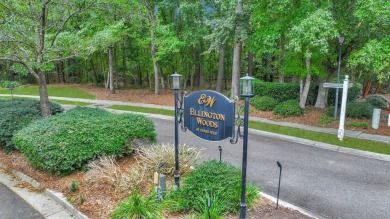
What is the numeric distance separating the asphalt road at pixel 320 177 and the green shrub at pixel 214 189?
1.50 metres

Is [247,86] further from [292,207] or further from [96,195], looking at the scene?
[96,195]

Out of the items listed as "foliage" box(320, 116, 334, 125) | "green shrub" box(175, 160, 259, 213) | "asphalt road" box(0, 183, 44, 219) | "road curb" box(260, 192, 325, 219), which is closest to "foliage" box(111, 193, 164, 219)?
"green shrub" box(175, 160, 259, 213)

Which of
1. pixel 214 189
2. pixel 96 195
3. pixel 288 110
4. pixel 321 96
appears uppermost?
pixel 321 96

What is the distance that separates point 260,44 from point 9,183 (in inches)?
428

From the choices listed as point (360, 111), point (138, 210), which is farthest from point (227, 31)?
point (138, 210)

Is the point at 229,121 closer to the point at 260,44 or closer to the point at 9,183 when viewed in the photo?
the point at 9,183

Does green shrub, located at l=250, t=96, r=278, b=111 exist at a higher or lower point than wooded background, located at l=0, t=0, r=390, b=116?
lower

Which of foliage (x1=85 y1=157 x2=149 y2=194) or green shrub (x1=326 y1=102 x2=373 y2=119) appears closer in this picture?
foliage (x1=85 y1=157 x2=149 y2=194)

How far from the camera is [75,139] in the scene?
20.8 feet

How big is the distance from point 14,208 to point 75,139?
1.77 m

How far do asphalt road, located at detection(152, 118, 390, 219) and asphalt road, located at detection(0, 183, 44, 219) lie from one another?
4.74 m

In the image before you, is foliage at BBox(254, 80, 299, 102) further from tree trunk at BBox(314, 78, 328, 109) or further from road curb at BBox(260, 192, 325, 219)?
road curb at BBox(260, 192, 325, 219)

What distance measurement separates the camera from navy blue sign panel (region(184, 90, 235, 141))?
4.63 m

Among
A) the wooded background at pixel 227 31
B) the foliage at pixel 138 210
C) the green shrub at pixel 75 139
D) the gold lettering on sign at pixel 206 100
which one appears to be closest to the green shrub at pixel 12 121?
the wooded background at pixel 227 31
